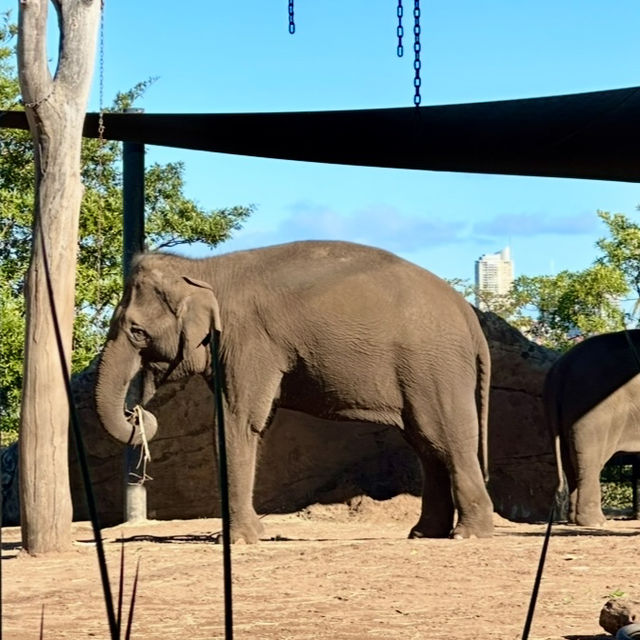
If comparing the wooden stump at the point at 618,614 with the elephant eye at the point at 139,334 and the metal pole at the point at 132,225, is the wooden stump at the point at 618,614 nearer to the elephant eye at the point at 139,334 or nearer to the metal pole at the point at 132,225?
the elephant eye at the point at 139,334

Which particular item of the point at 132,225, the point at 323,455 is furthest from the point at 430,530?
the point at 132,225

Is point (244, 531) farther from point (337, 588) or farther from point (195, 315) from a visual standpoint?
point (337, 588)

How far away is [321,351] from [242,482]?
0.98m

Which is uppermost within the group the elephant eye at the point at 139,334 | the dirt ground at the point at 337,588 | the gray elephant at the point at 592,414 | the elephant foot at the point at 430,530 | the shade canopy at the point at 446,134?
the shade canopy at the point at 446,134

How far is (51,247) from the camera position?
23.3 feet

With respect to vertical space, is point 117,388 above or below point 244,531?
above

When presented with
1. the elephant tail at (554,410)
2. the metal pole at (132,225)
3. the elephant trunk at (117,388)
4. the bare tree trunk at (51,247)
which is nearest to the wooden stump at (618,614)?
the bare tree trunk at (51,247)

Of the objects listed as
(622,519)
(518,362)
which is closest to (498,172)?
(518,362)

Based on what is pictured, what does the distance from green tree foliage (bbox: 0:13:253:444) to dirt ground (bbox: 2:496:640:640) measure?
8.20 meters

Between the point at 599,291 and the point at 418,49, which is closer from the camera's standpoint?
the point at 418,49

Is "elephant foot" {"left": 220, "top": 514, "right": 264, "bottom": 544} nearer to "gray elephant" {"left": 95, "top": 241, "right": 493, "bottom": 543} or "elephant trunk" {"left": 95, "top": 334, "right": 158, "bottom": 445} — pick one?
"gray elephant" {"left": 95, "top": 241, "right": 493, "bottom": 543}

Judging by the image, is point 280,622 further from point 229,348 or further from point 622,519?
point 622,519

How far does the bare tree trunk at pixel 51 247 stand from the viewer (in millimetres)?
7113

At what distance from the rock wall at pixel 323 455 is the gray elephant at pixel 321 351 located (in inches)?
77.8
